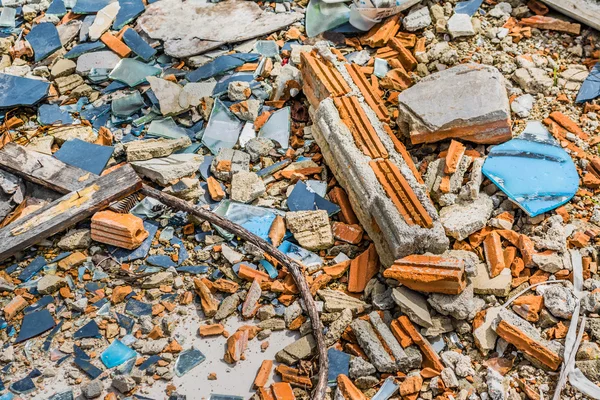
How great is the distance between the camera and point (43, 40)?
15.1ft

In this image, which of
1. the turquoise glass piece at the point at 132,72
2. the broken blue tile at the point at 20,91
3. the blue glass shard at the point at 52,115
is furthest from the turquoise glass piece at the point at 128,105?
the broken blue tile at the point at 20,91

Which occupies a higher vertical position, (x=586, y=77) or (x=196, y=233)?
(x=586, y=77)

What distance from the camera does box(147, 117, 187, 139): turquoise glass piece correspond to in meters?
3.95

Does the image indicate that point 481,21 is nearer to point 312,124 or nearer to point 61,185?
point 312,124

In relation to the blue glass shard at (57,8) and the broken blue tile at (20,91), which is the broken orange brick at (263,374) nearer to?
the broken blue tile at (20,91)

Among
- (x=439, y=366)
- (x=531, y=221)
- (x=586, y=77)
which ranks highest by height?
(x=586, y=77)

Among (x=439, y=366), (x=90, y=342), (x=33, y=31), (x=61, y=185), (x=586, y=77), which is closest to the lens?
(x=439, y=366)

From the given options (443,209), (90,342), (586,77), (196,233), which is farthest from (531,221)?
(90,342)

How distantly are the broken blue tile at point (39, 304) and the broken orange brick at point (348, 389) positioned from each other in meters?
1.59

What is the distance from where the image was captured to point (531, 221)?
10.6ft

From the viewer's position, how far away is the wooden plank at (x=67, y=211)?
3348 millimetres

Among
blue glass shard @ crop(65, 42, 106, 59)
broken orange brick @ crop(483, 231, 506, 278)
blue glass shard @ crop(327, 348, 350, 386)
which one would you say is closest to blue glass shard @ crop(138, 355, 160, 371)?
blue glass shard @ crop(327, 348, 350, 386)

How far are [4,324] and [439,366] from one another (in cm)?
222

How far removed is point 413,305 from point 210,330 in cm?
103
